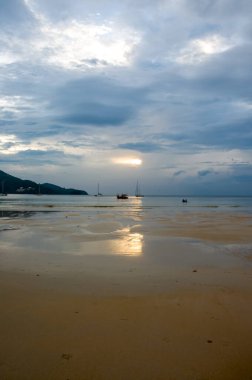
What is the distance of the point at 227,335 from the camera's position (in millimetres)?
6230


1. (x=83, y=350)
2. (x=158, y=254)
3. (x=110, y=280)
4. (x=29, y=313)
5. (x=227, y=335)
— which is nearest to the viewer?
(x=83, y=350)

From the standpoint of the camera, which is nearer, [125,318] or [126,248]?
[125,318]

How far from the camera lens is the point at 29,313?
724 cm

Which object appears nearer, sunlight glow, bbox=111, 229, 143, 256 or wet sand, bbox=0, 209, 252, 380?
wet sand, bbox=0, 209, 252, 380

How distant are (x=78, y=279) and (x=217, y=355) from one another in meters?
5.57

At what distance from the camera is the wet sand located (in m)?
5.12

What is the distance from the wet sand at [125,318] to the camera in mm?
5121

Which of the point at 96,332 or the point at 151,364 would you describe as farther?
the point at 96,332

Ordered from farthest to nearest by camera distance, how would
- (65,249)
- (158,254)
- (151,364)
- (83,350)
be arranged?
(65,249) < (158,254) < (83,350) < (151,364)

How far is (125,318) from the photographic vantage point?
23.0 feet

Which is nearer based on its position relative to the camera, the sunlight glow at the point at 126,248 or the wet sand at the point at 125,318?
the wet sand at the point at 125,318

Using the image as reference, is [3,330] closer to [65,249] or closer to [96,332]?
[96,332]

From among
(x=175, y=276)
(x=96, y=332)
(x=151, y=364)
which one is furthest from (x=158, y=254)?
(x=151, y=364)

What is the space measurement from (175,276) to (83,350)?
5663mm
